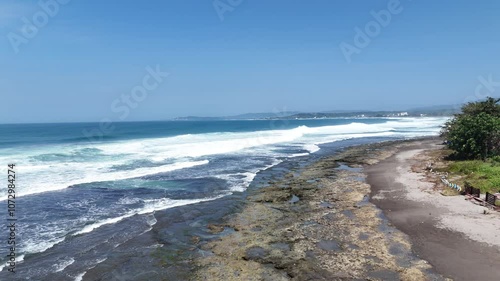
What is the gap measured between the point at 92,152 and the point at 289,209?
3112 cm

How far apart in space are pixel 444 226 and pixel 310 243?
607 cm

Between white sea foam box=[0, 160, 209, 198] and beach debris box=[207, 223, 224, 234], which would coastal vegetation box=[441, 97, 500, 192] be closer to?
beach debris box=[207, 223, 224, 234]

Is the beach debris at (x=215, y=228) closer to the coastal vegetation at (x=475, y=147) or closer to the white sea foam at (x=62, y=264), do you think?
the white sea foam at (x=62, y=264)

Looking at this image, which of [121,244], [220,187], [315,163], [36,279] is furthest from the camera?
[315,163]

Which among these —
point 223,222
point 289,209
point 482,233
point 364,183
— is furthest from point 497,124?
point 223,222

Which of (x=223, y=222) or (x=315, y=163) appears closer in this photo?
(x=223, y=222)

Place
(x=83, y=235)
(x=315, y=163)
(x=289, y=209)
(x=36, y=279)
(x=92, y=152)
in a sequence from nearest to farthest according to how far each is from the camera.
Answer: (x=36, y=279)
(x=83, y=235)
(x=289, y=209)
(x=315, y=163)
(x=92, y=152)

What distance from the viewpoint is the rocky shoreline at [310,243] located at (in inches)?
429

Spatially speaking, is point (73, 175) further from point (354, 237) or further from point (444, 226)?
point (444, 226)

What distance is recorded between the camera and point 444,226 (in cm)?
1452

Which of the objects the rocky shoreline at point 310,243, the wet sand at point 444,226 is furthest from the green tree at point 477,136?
the rocky shoreline at point 310,243

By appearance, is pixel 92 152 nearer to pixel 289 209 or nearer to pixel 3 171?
pixel 3 171

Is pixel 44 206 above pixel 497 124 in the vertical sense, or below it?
below

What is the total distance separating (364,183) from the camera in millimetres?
23703
